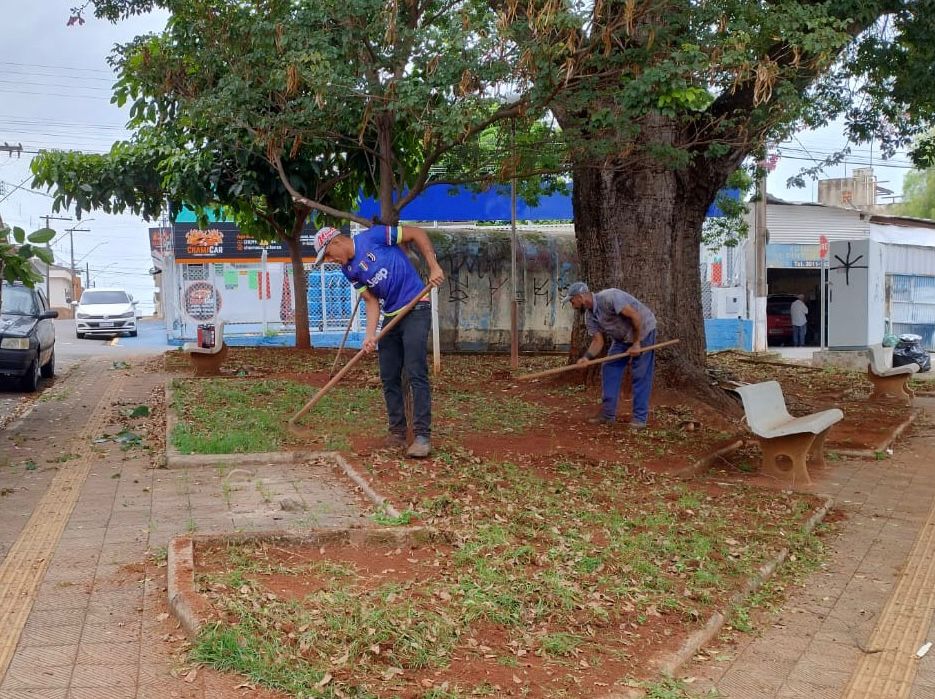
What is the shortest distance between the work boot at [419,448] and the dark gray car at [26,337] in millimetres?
7225

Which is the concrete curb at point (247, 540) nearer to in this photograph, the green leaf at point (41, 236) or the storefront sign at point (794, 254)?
the green leaf at point (41, 236)

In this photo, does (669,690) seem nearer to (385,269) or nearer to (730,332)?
(385,269)

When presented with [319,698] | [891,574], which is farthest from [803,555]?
[319,698]

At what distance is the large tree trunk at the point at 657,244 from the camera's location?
10.5 m

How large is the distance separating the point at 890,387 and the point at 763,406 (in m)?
5.67

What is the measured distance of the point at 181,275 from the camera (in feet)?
70.1

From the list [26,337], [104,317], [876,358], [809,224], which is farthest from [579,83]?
[104,317]

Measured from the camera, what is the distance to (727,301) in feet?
81.8

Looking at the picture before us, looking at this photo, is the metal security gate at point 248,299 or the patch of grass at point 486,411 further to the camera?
the metal security gate at point 248,299

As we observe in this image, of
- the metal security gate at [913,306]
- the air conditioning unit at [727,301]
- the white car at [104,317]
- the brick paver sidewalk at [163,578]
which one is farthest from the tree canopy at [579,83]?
the white car at [104,317]

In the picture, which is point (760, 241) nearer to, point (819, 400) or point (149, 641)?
point (819, 400)

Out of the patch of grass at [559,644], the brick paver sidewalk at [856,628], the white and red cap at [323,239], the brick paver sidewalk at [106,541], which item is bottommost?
the brick paver sidewalk at [856,628]

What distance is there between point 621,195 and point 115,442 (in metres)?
5.77

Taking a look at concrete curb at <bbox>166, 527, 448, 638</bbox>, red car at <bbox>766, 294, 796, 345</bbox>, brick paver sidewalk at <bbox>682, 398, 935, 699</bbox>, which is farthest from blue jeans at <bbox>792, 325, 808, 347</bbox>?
concrete curb at <bbox>166, 527, 448, 638</bbox>
